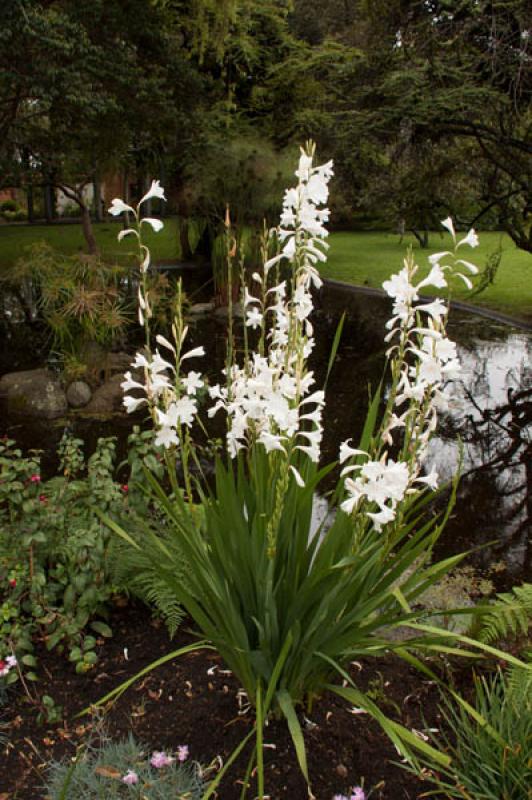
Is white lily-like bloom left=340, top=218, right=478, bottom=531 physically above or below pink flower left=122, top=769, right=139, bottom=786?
above

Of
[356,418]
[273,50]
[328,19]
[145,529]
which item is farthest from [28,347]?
[328,19]

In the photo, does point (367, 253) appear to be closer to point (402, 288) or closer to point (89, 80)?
point (89, 80)

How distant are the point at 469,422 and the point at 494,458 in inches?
34.7

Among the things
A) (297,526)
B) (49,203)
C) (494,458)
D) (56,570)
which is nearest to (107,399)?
(494,458)

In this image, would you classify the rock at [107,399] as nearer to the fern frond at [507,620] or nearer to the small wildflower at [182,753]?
the fern frond at [507,620]

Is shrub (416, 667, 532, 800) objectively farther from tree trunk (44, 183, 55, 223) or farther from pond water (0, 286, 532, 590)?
tree trunk (44, 183, 55, 223)

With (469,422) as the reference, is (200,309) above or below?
above

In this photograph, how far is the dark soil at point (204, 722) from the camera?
6.68ft

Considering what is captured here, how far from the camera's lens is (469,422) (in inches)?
261

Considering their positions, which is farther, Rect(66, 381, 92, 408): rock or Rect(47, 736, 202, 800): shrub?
Rect(66, 381, 92, 408): rock

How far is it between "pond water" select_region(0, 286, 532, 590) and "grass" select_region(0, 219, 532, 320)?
1.92 meters

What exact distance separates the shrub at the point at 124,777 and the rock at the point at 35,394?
17.0ft

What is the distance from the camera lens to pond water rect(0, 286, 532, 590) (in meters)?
4.53

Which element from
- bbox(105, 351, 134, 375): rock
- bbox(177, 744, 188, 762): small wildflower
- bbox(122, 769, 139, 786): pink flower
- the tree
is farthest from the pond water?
the tree
